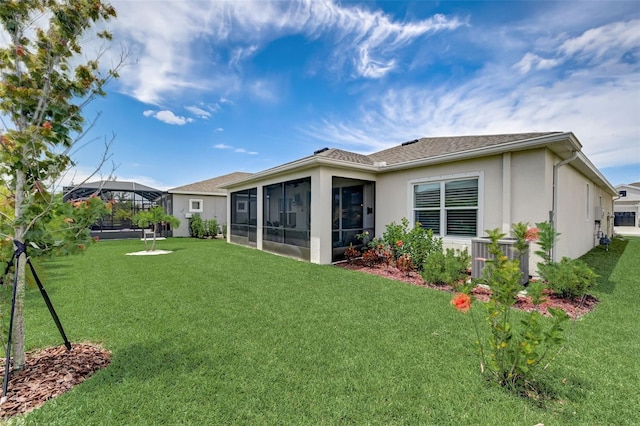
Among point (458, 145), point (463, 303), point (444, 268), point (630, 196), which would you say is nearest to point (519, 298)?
point (444, 268)

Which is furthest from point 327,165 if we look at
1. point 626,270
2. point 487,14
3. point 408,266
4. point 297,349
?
point 626,270

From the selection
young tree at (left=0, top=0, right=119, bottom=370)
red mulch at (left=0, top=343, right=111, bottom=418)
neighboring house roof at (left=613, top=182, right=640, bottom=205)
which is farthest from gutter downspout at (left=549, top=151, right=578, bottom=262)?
neighboring house roof at (left=613, top=182, right=640, bottom=205)

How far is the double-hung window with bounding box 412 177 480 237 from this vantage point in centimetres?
738

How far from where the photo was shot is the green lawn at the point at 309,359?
220 cm

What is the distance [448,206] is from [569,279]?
11.0 feet

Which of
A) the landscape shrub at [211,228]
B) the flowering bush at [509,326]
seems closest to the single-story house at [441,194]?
the flowering bush at [509,326]

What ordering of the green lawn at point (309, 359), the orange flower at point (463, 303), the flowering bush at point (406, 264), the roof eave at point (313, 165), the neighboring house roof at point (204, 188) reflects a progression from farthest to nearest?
the neighboring house roof at point (204, 188), the roof eave at point (313, 165), the flowering bush at point (406, 264), the orange flower at point (463, 303), the green lawn at point (309, 359)

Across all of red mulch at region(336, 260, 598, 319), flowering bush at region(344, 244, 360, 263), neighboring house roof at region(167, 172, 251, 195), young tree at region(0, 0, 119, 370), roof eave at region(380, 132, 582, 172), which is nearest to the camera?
young tree at region(0, 0, 119, 370)

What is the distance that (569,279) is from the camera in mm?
5008

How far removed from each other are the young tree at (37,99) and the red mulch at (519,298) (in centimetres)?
542

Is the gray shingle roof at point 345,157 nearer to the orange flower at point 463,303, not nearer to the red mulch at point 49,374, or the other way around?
the orange flower at point 463,303

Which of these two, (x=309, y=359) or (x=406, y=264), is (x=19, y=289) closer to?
(x=309, y=359)

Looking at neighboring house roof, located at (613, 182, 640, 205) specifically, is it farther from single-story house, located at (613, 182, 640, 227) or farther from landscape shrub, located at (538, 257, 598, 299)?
landscape shrub, located at (538, 257, 598, 299)

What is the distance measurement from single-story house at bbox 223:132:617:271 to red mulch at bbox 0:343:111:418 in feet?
20.9
